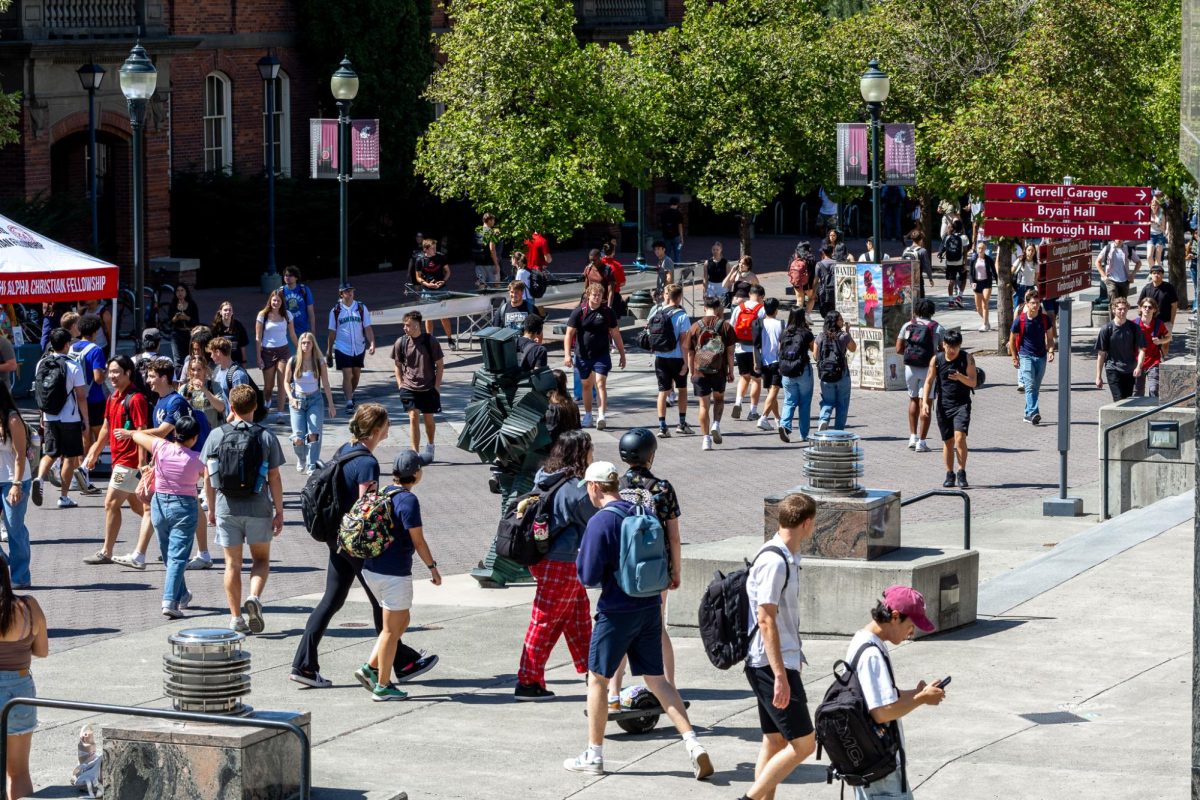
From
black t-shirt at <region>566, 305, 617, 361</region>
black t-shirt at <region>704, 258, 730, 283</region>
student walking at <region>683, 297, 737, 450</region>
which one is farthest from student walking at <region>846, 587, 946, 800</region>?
black t-shirt at <region>704, 258, 730, 283</region>

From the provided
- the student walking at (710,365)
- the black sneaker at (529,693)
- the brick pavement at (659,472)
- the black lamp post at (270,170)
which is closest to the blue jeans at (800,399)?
the brick pavement at (659,472)

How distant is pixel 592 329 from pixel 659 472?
2666mm

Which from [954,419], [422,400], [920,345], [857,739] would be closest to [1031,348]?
[920,345]

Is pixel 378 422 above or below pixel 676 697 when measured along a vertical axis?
above

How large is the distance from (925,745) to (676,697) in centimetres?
146

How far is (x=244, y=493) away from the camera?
13.2 m

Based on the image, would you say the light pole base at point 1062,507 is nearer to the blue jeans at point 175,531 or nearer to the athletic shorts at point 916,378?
the athletic shorts at point 916,378

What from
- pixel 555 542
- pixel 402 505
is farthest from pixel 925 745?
pixel 402 505

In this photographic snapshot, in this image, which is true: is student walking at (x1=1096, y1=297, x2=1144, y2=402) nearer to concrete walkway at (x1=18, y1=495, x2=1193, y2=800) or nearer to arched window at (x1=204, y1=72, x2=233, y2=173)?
concrete walkway at (x1=18, y1=495, x2=1193, y2=800)

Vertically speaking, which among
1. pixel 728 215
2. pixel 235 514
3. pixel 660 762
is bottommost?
pixel 660 762

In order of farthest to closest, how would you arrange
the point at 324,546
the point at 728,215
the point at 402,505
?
the point at 728,215
the point at 324,546
the point at 402,505

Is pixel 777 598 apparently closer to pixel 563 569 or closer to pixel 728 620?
pixel 728 620

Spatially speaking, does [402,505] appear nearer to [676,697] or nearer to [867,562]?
[676,697]

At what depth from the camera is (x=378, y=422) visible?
12.0m
